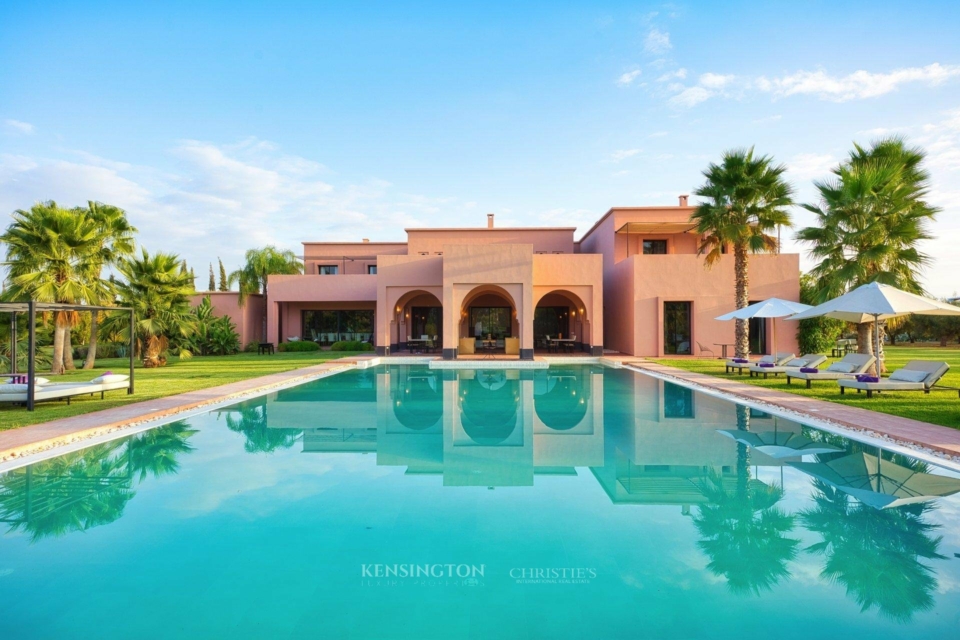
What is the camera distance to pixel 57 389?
9.79m

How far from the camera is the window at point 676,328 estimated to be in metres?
21.3

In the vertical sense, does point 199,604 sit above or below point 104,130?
below

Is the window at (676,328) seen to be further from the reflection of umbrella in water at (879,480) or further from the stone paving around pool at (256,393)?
the reflection of umbrella in water at (879,480)

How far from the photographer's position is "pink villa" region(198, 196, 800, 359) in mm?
20391

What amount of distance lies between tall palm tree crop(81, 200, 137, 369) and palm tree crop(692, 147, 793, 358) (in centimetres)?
2081

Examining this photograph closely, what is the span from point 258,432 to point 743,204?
1613 cm

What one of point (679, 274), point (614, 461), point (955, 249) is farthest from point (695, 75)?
point (614, 461)

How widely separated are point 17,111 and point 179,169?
545cm

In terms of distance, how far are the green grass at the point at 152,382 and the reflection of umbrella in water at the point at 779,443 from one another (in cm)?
1083

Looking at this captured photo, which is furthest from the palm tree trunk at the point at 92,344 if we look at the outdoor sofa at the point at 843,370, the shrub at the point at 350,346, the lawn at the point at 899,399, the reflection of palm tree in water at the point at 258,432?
the outdoor sofa at the point at 843,370

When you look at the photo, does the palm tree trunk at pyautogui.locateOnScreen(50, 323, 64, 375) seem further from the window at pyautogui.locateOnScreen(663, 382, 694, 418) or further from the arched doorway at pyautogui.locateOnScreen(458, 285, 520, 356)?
the window at pyautogui.locateOnScreen(663, 382, 694, 418)

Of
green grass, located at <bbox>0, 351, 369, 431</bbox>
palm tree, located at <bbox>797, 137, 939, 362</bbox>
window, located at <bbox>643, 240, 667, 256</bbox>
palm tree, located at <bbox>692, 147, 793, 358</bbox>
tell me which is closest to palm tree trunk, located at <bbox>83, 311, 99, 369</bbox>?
green grass, located at <bbox>0, 351, 369, 431</bbox>

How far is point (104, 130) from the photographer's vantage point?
680 inches

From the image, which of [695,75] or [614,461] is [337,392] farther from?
[695,75]
